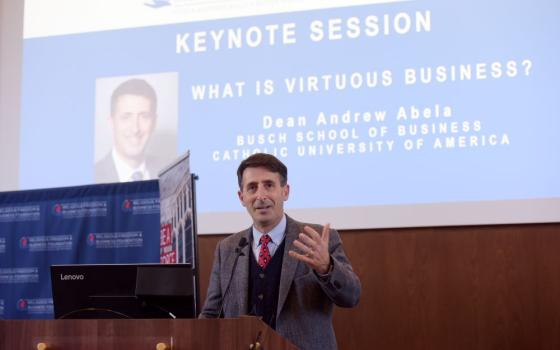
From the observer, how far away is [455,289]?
4004 millimetres

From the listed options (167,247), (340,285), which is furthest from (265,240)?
(167,247)

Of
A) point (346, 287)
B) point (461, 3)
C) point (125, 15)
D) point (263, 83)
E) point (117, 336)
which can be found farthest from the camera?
point (125, 15)

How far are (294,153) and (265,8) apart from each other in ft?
3.14

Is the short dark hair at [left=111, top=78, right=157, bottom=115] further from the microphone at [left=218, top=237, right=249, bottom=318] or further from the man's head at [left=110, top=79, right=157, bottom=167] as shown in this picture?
the microphone at [left=218, top=237, right=249, bottom=318]

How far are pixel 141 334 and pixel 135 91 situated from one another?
2.97 meters

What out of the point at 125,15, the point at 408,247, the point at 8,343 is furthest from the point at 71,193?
the point at 8,343

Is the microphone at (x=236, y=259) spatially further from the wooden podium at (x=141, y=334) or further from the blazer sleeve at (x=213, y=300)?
the wooden podium at (x=141, y=334)

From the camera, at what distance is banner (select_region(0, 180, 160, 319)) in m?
3.93

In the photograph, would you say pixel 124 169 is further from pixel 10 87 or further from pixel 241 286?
pixel 241 286

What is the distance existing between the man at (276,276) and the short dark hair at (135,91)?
186 centimetres

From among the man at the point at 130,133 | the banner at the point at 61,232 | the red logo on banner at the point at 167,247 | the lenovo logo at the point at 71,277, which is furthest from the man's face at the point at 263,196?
the man at the point at 130,133

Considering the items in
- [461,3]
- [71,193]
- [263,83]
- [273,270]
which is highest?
[461,3]

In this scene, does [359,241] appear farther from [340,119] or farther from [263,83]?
[263,83]

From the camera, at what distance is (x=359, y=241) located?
4199 mm
